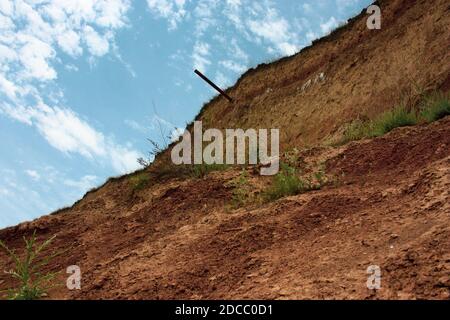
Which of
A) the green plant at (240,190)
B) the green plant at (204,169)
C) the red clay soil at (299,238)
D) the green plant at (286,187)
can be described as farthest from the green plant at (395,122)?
the green plant at (204,169)

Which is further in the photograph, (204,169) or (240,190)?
(204,169)

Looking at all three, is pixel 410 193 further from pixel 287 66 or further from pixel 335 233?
pixel 287 66

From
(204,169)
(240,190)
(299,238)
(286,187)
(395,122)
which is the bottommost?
(299,238)

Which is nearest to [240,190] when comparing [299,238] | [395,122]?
[299,238]

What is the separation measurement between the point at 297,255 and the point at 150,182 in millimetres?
5478

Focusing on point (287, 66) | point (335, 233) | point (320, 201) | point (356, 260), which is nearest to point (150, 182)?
point (320, 201)

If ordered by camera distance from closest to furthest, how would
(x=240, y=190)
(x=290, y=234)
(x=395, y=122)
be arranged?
1. (x=290, y=234)
2. (x=240, y=190)
3. (x=395, y=122)

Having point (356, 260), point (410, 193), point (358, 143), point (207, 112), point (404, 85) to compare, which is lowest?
point (356, 260)

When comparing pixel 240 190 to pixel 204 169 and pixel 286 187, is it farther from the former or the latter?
pixel 204 169

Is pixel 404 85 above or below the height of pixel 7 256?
above

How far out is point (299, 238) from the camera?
4777 mm

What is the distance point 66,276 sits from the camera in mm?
5531

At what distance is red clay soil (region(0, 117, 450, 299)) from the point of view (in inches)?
143

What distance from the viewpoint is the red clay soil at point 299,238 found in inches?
143
